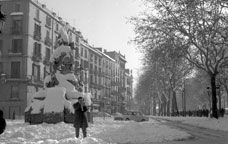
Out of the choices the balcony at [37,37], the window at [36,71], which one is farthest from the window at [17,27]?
the window at [36,71]

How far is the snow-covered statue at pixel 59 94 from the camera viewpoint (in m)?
23.4

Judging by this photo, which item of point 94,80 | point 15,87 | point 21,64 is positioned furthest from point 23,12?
point 94,80

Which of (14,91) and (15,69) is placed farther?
Answer: (15,69)

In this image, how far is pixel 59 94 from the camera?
2388 centimetres

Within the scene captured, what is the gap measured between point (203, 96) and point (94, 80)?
2872 centimetres

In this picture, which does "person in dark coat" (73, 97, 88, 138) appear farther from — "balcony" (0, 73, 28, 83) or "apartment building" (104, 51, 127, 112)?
"apartment building" (104, 51, 127, 112)

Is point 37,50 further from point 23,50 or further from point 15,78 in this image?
point 15,78

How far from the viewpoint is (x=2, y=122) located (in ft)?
20.9

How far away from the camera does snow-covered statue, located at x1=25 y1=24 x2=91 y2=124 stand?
23.4 metres

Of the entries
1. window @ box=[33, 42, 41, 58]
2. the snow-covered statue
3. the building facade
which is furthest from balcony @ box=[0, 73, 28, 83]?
the snow-covered statue

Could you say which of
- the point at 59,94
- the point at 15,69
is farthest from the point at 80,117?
the point at 15,69

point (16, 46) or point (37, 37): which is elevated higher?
point (37, 37)

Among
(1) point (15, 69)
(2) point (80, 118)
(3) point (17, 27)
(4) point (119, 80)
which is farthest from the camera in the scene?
(4) point (119, 80)

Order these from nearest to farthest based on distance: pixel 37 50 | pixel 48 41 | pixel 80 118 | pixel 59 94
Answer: pixel 80 118, pixel 59 94, pixel 37 50, pixel 48 41
